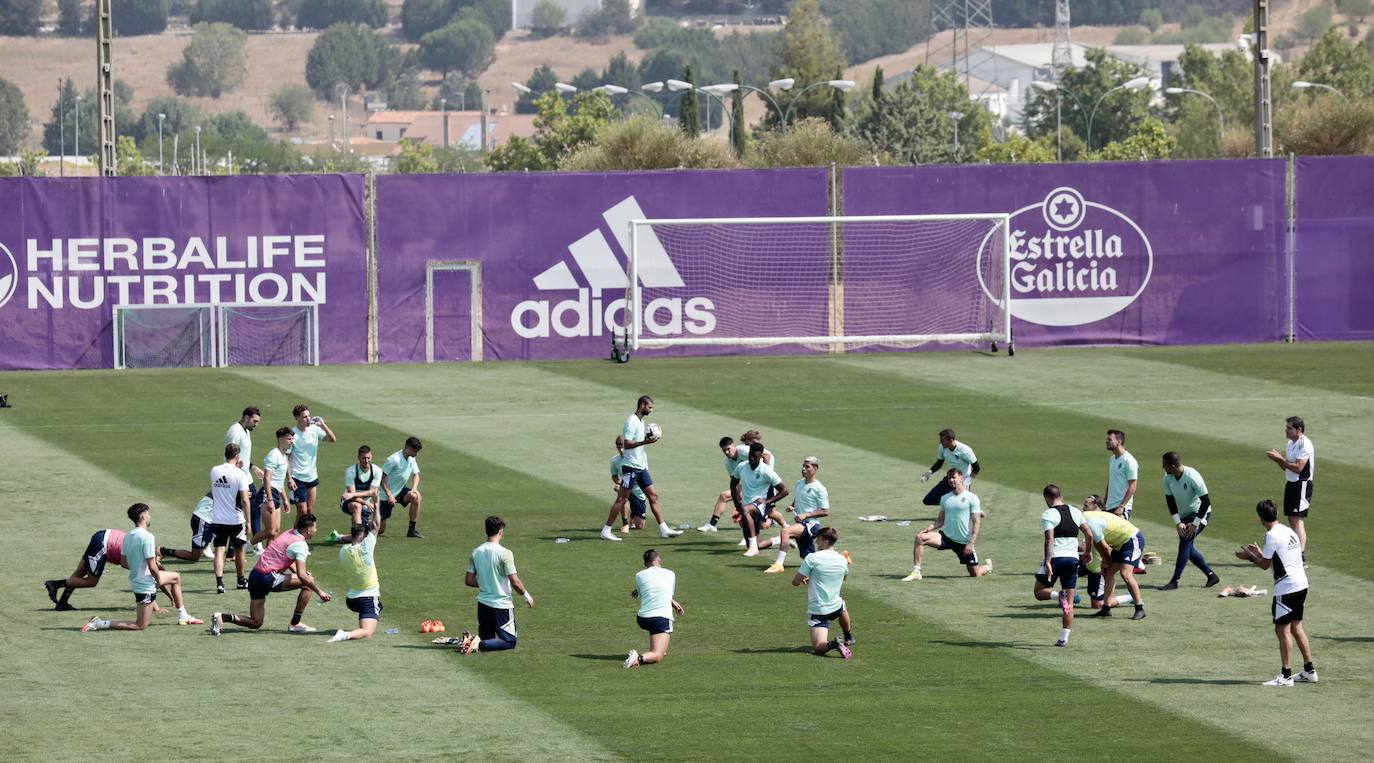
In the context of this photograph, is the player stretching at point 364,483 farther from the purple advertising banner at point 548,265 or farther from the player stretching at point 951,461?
the purple advertising banner at point 548,265

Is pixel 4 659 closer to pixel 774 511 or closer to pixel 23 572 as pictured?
pixel 23 572

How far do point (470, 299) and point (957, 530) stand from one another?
27792 mm

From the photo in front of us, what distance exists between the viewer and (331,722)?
1856 centimetres

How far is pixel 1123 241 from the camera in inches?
2094

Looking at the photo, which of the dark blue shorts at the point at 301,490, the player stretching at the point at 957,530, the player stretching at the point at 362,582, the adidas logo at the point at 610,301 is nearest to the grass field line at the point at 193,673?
the player stretching at the point at 362,582

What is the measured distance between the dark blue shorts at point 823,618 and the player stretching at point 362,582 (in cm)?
492

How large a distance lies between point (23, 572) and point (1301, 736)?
16359 millimetres

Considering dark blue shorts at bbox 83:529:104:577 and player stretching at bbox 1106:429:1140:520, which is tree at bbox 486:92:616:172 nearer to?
player stretching at bbox 1106:429:1140:520

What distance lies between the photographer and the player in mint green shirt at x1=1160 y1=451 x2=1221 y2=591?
2425 centimetres

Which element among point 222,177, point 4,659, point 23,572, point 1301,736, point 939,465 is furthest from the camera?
point 222,177

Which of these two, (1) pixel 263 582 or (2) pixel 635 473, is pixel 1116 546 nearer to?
(2) pixel 635 473

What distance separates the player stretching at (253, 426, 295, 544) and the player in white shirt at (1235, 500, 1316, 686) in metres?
13.0

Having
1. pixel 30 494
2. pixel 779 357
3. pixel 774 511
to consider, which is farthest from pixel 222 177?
pixel 774 511

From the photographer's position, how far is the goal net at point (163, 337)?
49.6 m
